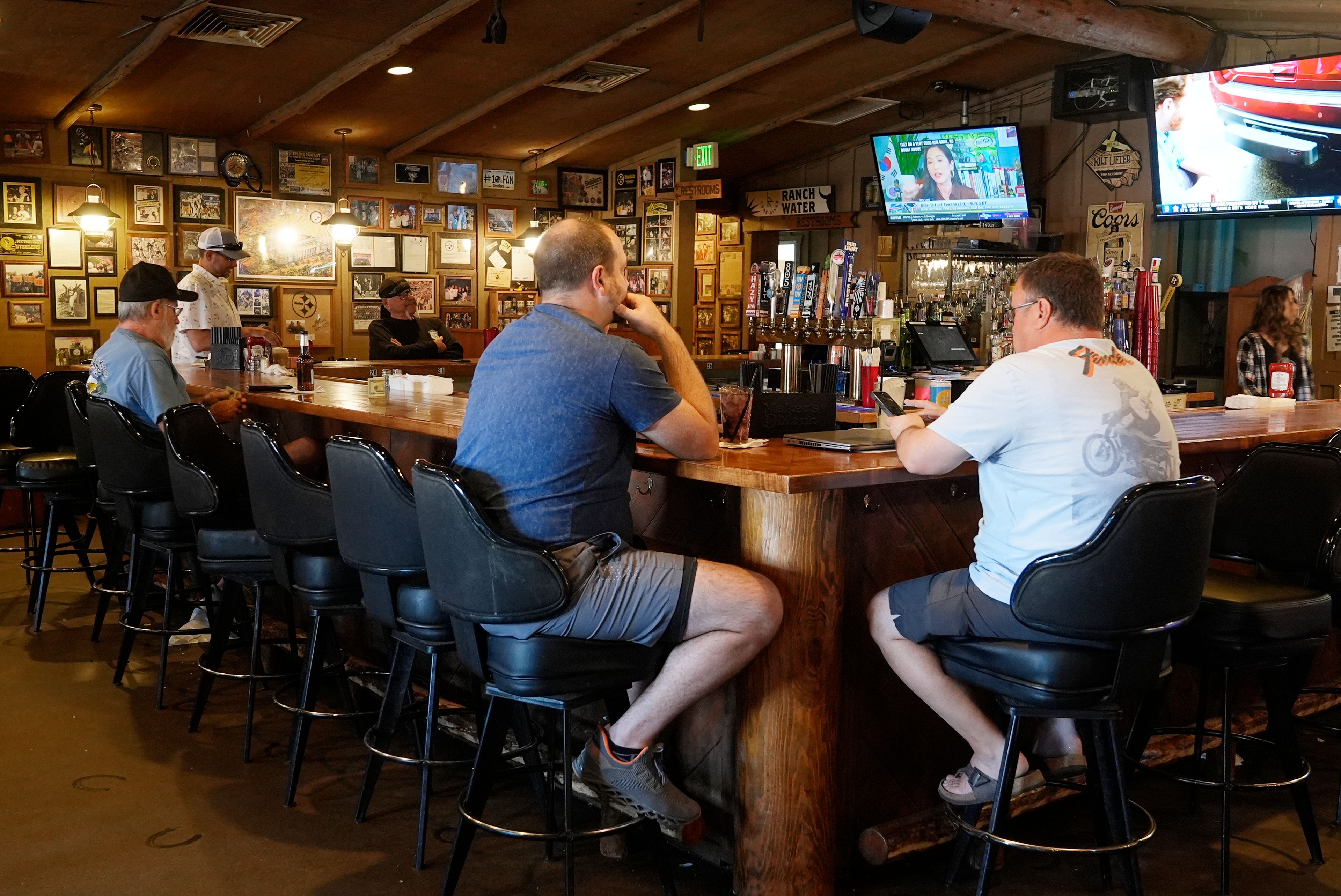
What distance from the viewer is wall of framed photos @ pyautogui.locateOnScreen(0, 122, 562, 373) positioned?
888 cm

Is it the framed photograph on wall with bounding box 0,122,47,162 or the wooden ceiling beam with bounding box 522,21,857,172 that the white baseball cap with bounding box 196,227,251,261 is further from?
the wooden ceiling beam with bounding box 522,21,857,172

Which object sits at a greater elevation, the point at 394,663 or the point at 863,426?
the point at 863,426

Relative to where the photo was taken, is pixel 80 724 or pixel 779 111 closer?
pixel 80 724

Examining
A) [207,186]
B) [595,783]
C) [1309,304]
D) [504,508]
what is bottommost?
[595,783]

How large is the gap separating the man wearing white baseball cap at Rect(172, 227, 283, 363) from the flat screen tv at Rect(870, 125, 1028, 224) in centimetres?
485

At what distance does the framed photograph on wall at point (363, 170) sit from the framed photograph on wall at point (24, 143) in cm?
226

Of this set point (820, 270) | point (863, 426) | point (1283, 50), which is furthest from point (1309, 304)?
point (863, 426)

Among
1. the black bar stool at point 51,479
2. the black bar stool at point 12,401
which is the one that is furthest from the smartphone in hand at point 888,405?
the black bar stool at point 12,401

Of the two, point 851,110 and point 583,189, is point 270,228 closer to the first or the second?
point 583,189

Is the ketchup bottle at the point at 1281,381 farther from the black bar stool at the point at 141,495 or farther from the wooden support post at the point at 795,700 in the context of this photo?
the black bar stool at the point at 141,495

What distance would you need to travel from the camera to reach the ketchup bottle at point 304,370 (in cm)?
470

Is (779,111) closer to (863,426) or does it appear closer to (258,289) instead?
(258,289)

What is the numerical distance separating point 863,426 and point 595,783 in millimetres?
1258

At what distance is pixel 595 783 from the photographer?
2.75m
